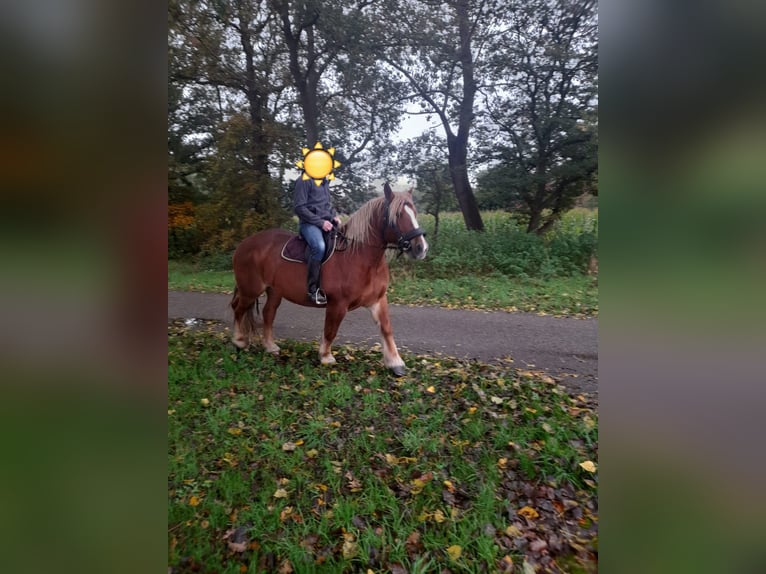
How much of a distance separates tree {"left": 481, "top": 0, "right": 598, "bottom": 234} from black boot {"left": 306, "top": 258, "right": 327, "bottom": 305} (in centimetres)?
149

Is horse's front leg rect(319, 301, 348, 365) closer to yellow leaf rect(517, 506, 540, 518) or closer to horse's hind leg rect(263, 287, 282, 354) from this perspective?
horse's hind leg rect(263, 287, 282, 354)

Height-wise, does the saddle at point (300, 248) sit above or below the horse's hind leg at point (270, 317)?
above

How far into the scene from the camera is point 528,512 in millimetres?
1781

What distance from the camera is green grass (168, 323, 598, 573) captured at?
5.52 ft

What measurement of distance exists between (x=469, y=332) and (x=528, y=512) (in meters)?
1.15

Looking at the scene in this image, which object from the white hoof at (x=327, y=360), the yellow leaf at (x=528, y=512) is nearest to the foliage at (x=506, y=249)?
the white hoof at (x=327, y=360)

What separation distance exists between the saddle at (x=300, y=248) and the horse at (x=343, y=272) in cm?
4

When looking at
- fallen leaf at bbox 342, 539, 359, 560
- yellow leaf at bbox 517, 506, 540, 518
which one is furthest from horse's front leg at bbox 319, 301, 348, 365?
yellow leaf at bbox 517, 506, 540, 518

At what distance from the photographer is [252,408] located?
2.44 metres

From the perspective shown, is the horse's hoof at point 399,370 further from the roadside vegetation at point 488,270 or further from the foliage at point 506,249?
the foliage at point 506,249

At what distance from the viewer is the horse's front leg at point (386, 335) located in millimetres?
2791

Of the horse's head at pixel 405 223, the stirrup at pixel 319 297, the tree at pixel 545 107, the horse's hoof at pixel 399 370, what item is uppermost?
the tree at pixel 545 107

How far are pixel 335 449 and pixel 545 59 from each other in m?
2.50
